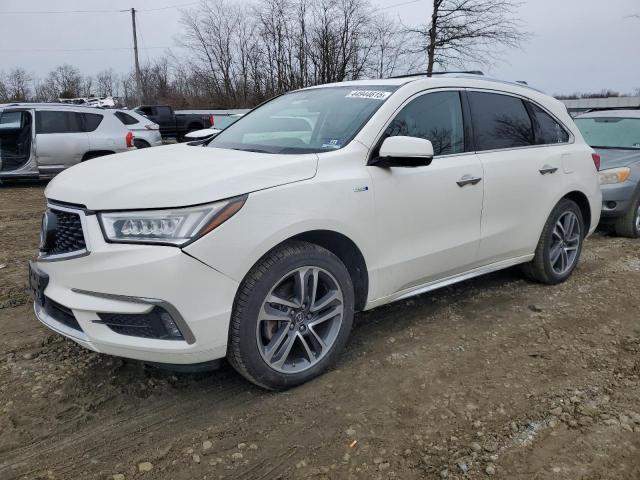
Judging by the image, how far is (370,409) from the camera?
8.89 feet

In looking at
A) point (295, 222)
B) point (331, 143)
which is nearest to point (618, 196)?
point (331, 143)

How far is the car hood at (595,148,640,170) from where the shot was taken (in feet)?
22.1

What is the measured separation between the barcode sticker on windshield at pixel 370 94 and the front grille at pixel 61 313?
7.21 ft

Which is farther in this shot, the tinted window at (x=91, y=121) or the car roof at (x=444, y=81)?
the tinted window at (x=91, y=121)

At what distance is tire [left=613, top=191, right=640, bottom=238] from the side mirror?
191 inches

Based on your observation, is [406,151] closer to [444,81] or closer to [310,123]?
[310,123]

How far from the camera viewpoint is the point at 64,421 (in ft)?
8.54

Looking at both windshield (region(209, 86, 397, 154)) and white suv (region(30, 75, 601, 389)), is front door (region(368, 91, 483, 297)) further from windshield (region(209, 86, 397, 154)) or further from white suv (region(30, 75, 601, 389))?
windshield (region(209, 86, 397, 154))

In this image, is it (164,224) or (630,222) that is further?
(630,222)

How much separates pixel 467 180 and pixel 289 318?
1629mm

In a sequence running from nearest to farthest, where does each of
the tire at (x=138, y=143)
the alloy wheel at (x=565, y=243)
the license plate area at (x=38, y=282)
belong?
1. the license plate area at (x=38, y=282)
2. the alloy wheel at (x=565, y=243)
3. the tire at (x=138, y=143)

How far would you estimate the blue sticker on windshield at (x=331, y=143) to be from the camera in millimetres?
3078

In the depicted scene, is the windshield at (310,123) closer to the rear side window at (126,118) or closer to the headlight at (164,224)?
the headlight at (164,224)

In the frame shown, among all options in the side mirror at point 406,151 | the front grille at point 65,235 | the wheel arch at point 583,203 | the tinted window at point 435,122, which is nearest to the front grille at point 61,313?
the front grille at point 65,235
